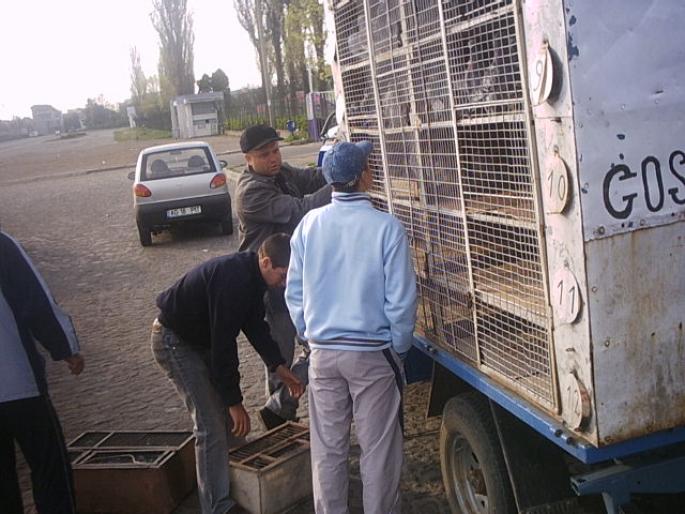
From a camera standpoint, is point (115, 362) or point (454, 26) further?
point (115, 362)

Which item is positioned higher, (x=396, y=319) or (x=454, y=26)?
(x=454, y=26)

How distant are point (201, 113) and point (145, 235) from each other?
4161cm

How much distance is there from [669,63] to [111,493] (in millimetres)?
3445

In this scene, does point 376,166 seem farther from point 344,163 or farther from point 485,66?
point 485,66

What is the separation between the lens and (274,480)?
406 centimetres

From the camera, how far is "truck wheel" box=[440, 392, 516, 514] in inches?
131

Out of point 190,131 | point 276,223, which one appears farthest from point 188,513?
point 190,131

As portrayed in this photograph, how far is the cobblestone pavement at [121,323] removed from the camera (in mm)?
4895

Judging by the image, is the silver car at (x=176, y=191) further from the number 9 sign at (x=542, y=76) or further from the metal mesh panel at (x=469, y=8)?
the number 9 sign at (x=542, y=76)

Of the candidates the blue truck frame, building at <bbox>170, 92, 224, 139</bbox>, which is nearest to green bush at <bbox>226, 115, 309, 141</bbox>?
building at <bbox>170, 92, 224, 139</bbox>

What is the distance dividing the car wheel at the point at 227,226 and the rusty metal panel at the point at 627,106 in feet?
37.4

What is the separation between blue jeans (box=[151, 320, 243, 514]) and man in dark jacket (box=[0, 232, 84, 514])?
1.73 feet

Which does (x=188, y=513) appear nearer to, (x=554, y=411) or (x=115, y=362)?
(x=554, y=411)

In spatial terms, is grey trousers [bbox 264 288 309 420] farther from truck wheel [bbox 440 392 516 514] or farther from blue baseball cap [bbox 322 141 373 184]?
blue baseball cap [bbox 322 141 373 184]
